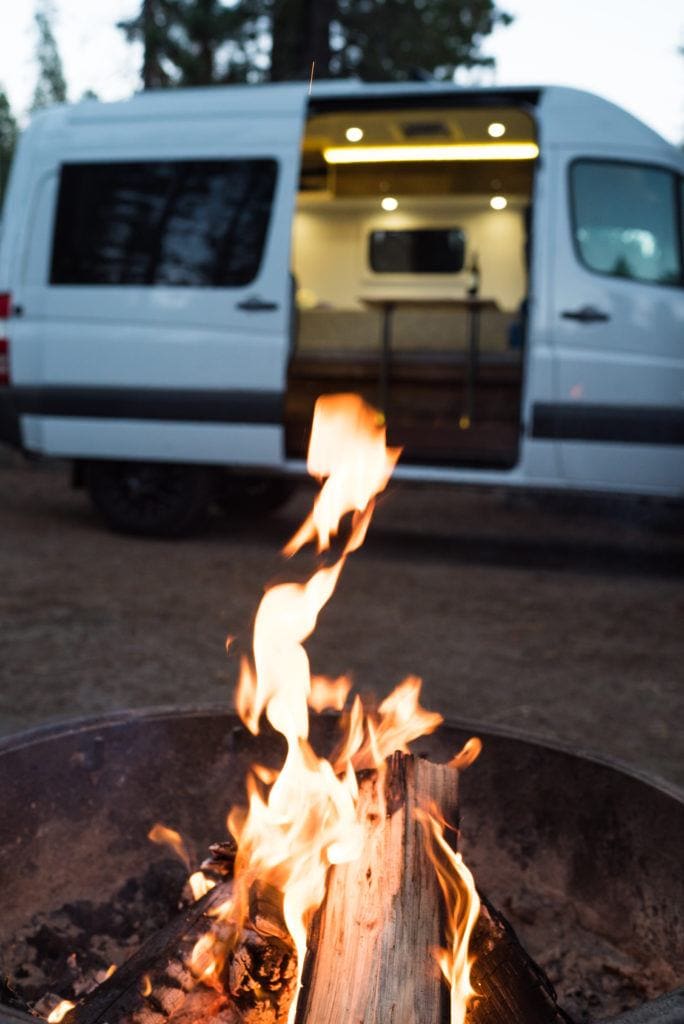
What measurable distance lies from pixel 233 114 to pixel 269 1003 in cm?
587

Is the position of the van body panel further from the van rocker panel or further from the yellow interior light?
the yellow interior light

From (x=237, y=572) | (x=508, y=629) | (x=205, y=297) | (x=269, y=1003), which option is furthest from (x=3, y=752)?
(x=205, y=297)

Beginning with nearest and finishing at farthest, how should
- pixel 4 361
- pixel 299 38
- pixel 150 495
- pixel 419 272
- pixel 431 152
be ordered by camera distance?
pixel 4 361 → pixel 150 495 → pixel 431 152 → pixel 419 272 → pixel 299 38

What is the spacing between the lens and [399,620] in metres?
5.11

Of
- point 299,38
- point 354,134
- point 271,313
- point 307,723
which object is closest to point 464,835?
point 307,723

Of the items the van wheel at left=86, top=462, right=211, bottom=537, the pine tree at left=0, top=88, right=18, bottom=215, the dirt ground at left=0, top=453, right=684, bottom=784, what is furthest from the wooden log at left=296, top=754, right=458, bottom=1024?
the pine tree at left=0, top=88, right=18, bottom=215

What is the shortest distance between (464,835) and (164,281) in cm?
509

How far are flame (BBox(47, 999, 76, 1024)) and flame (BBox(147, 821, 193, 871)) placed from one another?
0.45m

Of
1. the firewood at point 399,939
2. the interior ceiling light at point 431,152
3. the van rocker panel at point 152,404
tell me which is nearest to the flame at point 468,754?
the firewood at point 399,939

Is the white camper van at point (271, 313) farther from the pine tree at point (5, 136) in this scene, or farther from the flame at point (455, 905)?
the pine tree at point (5, 136)

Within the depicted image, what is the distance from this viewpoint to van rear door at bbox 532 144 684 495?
588 centimetres

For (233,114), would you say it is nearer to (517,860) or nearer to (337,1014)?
(517,860)

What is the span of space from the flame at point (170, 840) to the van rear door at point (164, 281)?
4.41m

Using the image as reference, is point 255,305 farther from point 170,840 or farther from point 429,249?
point 170,840
